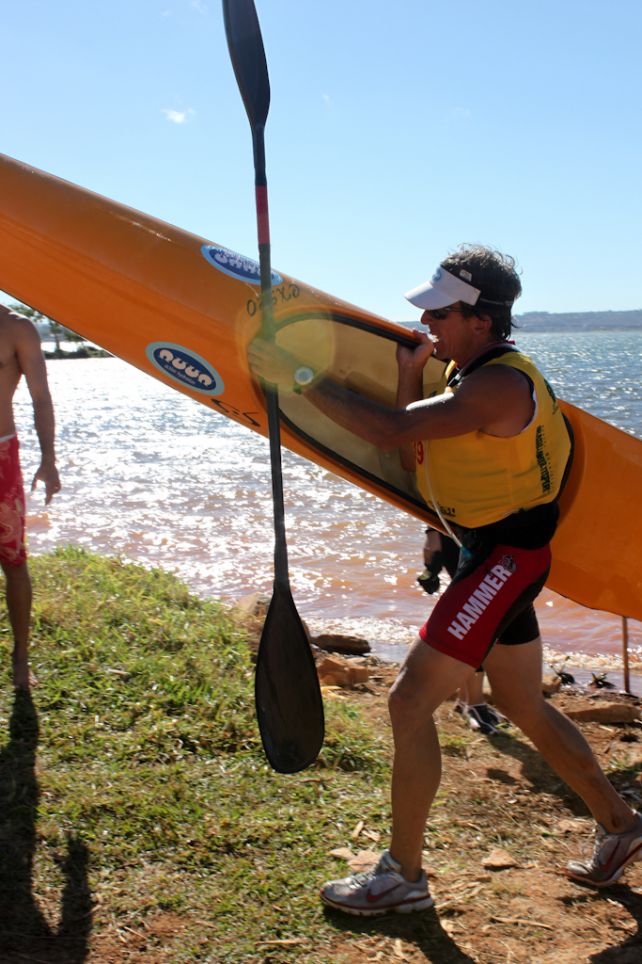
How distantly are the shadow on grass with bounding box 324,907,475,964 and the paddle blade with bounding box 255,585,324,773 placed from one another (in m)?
0.54

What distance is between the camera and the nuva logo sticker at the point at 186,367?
3.83m

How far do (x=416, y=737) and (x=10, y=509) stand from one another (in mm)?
1834

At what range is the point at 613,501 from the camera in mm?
3721

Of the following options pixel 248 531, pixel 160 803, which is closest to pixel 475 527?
pixel 160 803

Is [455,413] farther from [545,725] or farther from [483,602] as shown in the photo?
[545,725]

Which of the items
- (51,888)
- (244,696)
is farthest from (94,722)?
(51,888)

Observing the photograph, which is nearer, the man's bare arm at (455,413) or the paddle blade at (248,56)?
the man's bare arm at (455,413)

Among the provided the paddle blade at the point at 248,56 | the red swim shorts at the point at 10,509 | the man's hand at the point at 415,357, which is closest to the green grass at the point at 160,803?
the red swim shorts at the point at 10,509

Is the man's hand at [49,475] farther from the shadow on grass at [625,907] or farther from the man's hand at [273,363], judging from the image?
the shadow on grass at [625,907]

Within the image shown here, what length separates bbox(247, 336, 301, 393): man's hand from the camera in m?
2.58

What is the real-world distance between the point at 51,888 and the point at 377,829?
94cm

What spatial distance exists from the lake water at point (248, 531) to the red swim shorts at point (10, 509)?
224 cm

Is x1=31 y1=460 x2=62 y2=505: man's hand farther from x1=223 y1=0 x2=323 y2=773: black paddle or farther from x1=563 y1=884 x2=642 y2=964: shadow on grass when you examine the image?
x1=563 y1=884 x2=642 y2=964: shadow on grass

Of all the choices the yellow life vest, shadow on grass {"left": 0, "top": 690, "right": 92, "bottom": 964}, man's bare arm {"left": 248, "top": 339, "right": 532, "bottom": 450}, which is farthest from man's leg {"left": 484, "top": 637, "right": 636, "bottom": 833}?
shadow on grass {"left": 0, "top": 690, "right": 92, "bottom": 964}
